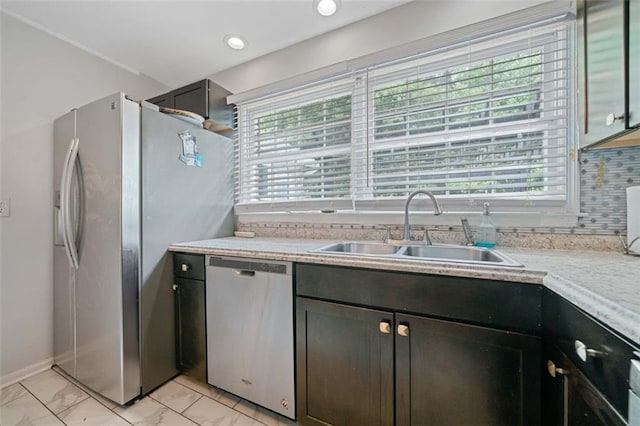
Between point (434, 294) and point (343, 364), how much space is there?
1.73ft

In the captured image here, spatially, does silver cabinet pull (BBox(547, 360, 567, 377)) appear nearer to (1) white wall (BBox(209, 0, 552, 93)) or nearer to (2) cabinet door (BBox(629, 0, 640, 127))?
(2) cabinet door (BBox(629, 0, 640, 127))

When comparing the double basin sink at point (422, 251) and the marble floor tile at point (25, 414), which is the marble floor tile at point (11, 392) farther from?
the double basin sink at point (422, 251)

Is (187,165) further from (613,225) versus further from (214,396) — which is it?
(613,225)

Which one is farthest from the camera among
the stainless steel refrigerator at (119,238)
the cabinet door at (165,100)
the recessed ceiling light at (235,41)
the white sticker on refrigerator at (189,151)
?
the cabinet door at (165,100)

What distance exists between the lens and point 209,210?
1991mm

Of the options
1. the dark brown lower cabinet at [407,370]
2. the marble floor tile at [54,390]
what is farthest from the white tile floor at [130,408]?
the dark brown lower cabinet at [407,370]

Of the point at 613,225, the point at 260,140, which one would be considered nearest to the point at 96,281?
the point at 260,140

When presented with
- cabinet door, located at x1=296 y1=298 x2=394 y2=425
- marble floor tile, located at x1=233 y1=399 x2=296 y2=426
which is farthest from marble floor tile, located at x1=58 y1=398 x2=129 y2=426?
cabinet door, located at x1=296 y1=298 x2=394 y2=425

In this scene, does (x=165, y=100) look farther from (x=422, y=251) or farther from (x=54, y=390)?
(x=422, y=251)

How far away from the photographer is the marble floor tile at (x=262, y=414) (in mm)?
1313

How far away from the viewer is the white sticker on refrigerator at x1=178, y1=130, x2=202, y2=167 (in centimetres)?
173

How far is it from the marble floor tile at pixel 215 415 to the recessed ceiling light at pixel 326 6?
254 centimetres

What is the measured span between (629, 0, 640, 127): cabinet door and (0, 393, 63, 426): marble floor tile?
2.84 m

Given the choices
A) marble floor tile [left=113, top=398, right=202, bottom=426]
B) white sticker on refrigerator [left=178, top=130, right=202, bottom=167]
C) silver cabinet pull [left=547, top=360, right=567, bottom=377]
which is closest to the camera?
silver cabinet pull [left=547, top=360, right=567, bottom=377]
